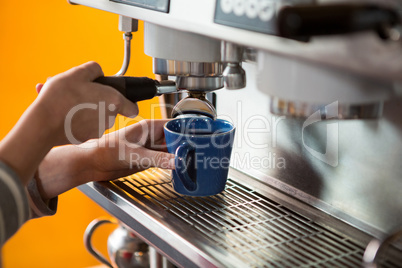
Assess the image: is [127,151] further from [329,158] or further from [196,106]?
[329,158]

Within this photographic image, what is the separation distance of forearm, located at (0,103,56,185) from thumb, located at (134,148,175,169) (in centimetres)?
18

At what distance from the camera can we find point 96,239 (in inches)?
64.8

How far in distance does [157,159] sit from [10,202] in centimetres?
26

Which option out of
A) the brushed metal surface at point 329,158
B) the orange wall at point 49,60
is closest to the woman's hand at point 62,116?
the brushed metal surface at point 329,158

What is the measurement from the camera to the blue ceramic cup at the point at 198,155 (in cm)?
72

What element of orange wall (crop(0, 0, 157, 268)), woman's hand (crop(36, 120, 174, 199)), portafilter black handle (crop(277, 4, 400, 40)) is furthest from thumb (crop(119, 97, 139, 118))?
orange wall (crop(0, 0, 157, 268))

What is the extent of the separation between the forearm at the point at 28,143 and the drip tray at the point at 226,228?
0.57 feet

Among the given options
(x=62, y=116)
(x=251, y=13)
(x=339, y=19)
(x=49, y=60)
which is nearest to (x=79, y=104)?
(x=62, y=116)

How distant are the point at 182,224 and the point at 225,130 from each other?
17 centimetres

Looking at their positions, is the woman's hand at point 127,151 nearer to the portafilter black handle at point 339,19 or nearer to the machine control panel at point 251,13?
the machine control panel at point 251,13

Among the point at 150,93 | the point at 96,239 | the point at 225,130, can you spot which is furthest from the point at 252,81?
the point at 96,239

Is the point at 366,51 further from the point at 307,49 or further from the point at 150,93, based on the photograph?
the point at 150,93

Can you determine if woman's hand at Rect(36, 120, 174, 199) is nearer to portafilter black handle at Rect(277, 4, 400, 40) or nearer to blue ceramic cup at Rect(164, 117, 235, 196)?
blue ceramic cup at Rect(164, 117, 235, 196)

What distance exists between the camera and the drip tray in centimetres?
61
